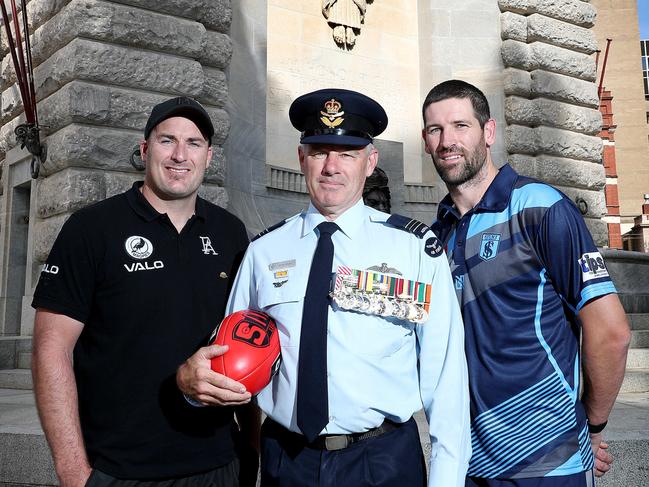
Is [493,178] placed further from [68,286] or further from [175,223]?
[68,286]

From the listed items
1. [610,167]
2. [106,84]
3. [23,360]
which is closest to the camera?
[23,360]

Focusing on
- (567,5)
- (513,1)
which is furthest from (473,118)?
(567,5)

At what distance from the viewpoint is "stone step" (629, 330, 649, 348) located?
6961 millimetres

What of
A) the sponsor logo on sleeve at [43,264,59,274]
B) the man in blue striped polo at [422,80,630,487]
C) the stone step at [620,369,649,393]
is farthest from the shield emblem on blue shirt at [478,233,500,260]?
the stone step at [620,369,649,393]

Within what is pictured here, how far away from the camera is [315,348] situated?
2.05 meters

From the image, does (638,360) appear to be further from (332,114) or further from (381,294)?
(332,114)

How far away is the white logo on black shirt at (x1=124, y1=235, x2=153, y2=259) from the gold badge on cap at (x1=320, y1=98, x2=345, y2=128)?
84 cm

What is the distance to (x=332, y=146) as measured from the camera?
2309 mm

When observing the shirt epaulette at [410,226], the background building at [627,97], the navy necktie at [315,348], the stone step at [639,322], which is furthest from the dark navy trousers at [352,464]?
the background building at [627,97]

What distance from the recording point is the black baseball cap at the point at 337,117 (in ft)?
7.55

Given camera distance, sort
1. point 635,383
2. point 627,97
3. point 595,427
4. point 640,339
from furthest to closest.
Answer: point 627,97 → point 640,339 → point 635,383 → point 595,427

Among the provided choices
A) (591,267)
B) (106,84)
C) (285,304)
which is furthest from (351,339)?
(106,84)

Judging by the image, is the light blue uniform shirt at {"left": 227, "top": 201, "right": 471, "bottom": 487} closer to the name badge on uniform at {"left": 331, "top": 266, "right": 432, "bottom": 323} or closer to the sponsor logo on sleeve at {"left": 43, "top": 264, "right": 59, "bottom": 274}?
the name badge on uniform at {"left": 331, "top": 266, "right": 432, "bottom": 323}

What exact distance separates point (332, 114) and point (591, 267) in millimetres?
1108
